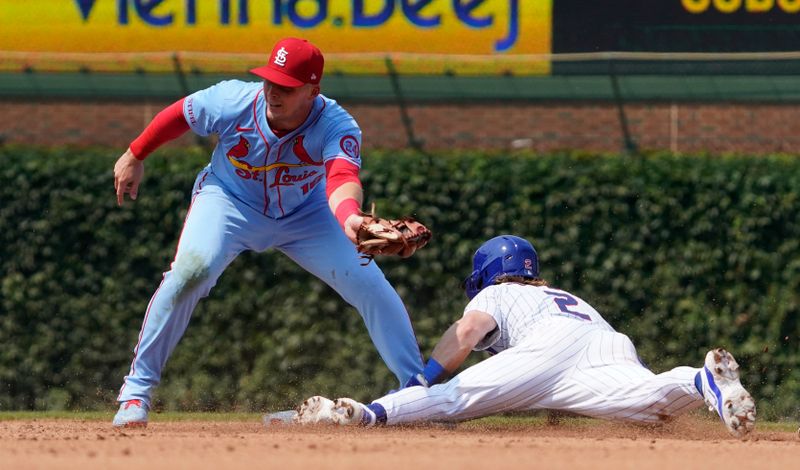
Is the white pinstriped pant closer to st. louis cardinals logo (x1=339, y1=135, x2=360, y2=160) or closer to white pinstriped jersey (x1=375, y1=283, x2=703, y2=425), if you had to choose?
white pinstriped jersey (x1=375, y1=283, x2=703, y2=425)

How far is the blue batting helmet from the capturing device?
7.30 m

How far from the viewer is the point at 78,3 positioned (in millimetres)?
13602

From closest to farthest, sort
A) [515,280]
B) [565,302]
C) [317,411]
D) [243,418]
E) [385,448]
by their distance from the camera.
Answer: [385,448] → [317,411] → [565,302] → [515,280] → [243,418]

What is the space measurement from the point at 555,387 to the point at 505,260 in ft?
3.06

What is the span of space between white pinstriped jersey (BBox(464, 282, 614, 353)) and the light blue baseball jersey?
1151mm

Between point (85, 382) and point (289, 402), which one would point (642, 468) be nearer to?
point (289, 402)

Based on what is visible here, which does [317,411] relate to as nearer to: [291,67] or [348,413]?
[348,413]

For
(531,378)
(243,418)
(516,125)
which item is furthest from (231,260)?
(516,125)

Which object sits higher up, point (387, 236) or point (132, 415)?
point (387, 236)

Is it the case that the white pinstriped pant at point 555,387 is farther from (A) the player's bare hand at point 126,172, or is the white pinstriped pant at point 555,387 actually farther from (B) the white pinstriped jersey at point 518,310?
(A) the player's bare hand at point 126,172

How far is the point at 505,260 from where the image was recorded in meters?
7.31

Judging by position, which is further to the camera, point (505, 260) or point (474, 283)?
point (474, 283)

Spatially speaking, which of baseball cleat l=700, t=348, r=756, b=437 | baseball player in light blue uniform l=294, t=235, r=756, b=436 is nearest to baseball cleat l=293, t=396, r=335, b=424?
baseball player in light blue uniform l=294, t=235, r=756, b=436

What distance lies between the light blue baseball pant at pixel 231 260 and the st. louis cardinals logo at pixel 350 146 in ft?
2.19
